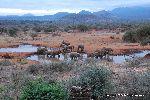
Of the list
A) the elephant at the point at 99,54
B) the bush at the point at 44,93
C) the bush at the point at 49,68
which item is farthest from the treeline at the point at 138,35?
the bush at the point at 44,93

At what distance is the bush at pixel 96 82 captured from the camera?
1253 cm

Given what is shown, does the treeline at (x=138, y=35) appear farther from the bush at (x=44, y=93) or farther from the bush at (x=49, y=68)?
the bush at (x=44, y=93)

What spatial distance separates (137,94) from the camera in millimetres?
12648

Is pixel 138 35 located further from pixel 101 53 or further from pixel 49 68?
pixel 49 68

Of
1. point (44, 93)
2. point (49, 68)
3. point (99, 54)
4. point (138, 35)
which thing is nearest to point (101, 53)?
point (99, 54)

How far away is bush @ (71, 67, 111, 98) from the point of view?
1253 centimetres

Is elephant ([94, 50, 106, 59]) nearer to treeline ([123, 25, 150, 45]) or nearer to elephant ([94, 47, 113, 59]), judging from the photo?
elephant ([94, 47, 113, 59])

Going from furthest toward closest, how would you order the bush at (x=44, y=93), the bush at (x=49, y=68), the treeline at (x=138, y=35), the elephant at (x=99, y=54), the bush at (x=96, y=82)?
the treeline at (x=138, y=35) → the elephant at (x=99, y=54) → the bush at (x=49, y=68) → the bush at (x=96, y=82) → the bush at (x=44, y=93)

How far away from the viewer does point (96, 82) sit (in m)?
12.7

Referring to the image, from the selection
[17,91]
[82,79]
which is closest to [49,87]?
[82,79]

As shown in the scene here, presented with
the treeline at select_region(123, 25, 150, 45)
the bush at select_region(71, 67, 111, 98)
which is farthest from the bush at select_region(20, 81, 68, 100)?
the treeline at select_region(123, 25, 150, 45)

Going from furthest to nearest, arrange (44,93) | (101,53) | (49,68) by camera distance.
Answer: (101,53) < (49,68) < (44,93)

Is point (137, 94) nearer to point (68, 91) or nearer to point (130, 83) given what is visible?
point (130, 83)

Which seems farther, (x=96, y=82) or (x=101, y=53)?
(x=101, y=53)
